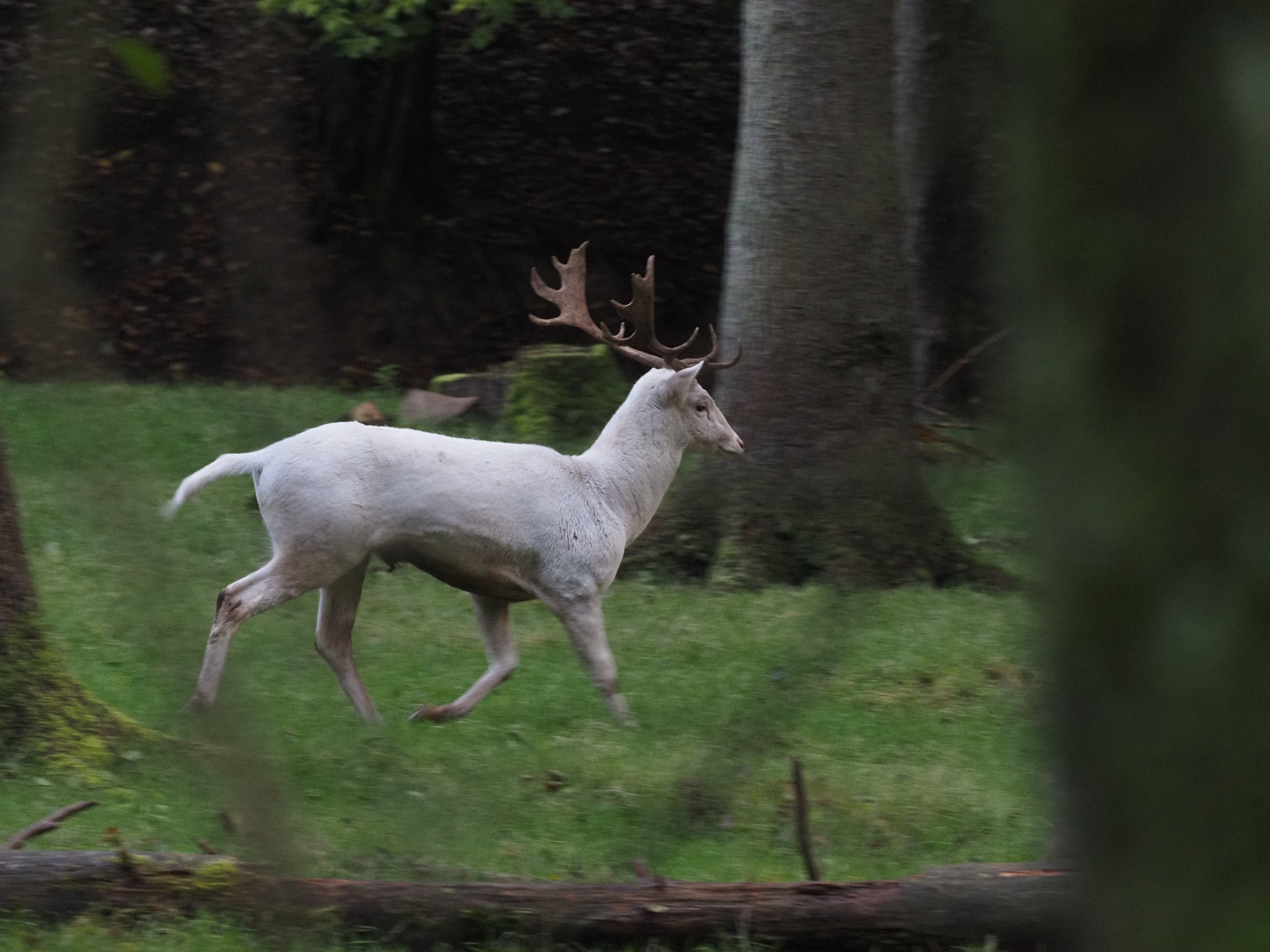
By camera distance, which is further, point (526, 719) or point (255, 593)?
point (526, 719)

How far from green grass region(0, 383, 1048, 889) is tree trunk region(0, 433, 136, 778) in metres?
0.12

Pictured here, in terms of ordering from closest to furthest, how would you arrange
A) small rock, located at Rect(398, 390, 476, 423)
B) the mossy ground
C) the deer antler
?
the deer antler, the mossy ground, small rock, located at Rect(398, 390, 476, 423)

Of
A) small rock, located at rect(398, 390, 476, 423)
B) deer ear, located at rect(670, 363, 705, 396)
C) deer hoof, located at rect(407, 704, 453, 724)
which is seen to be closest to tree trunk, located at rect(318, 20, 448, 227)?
small rock, located at rect(398, 390, 476, 423)

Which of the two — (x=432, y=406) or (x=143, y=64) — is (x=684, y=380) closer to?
(x=143, y=64)

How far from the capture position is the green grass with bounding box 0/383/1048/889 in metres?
2.01

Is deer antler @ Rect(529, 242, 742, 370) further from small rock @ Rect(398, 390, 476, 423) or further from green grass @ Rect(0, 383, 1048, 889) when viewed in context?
small rock @ Rect(398, 390, 476, 423)

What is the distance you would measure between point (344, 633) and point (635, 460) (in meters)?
1.74

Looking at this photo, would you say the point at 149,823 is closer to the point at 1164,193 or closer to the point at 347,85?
the point at 1164,193

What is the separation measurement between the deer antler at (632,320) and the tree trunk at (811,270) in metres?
1.46

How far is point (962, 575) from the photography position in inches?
436

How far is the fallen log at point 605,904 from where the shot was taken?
4.09m

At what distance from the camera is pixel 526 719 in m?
7.74

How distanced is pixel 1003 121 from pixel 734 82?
2427 cm

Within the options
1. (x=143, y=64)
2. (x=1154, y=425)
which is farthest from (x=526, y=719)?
(x=1154, y=425)
